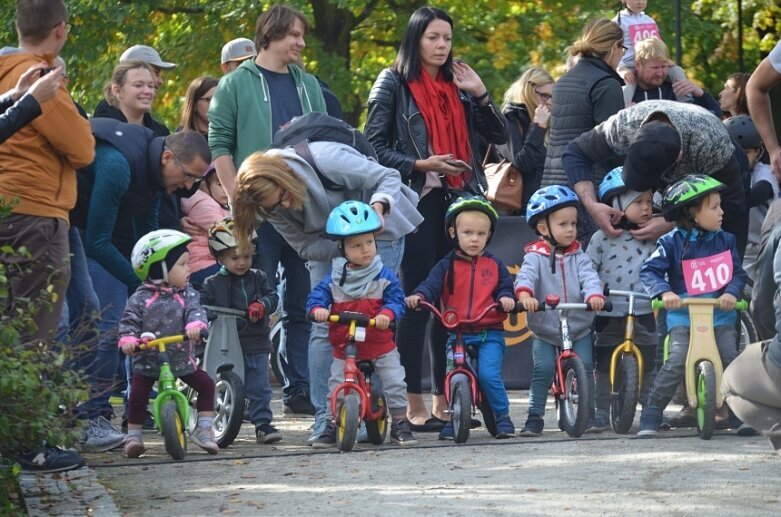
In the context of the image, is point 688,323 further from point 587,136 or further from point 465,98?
point 465,98

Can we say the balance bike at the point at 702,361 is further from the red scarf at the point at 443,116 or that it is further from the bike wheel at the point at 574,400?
the red scarf at the point at 443,116

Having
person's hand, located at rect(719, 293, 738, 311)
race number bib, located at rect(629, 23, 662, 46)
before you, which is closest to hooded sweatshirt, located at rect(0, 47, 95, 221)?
person's hand, located at rect(719, 293, 738, 311)

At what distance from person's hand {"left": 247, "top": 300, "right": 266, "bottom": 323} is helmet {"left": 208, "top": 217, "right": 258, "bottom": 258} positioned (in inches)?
14.2

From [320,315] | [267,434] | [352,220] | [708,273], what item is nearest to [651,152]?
[708,273]

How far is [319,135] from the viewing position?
911cm

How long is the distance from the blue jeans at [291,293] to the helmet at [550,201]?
1.58 metres

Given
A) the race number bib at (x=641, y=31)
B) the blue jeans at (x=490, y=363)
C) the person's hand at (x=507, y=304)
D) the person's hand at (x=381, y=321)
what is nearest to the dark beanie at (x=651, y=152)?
the person's hand at (x=507, y=304)

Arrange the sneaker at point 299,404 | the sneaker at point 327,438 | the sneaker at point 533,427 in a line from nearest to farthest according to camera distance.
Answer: the sneaker at point 327,438 < the sneaker at point 533,427 < the sneaker at point 299,404

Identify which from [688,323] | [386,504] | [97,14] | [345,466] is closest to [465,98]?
[688,323]

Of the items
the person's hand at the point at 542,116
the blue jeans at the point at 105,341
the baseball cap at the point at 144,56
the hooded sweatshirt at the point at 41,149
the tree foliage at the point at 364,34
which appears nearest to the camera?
the hooded sweatshirt at the point at 41,149

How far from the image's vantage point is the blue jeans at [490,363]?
30.4ft

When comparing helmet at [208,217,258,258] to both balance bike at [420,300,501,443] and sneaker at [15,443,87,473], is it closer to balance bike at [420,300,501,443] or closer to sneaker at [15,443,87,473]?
balance bike at [420,300,501,443]

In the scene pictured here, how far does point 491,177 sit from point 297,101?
2163 millimetres

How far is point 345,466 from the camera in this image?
8117mm
